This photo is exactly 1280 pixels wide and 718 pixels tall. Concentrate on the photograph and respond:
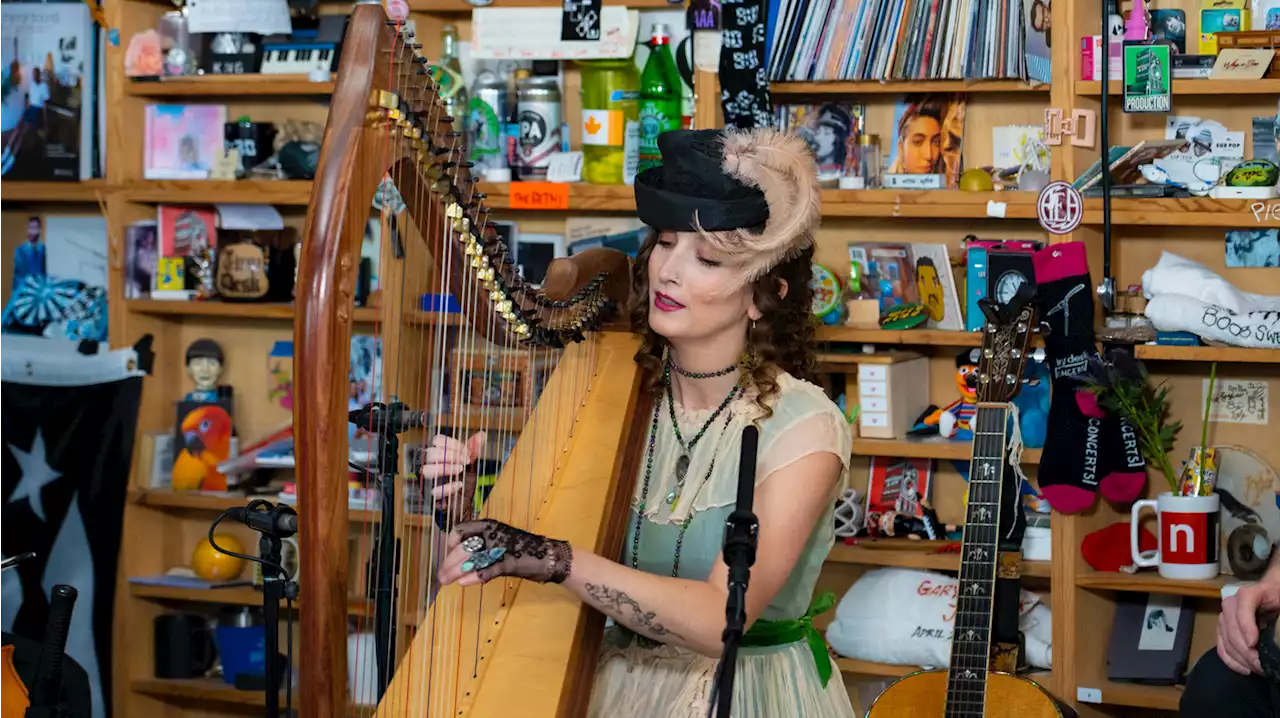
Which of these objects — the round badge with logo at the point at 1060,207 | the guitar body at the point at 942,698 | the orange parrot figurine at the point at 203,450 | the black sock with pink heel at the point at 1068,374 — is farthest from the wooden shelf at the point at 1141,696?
the orange parrot figurine at the point at 203,450

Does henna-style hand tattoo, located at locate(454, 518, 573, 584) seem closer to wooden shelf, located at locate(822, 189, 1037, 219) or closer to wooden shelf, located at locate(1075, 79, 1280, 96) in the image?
wooden shelf, located at locate(822, 189, 1037, 219)

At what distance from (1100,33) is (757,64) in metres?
0.72

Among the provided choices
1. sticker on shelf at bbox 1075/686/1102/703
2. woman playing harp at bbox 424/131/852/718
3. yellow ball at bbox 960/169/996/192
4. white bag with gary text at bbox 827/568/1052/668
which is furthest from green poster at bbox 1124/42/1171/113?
woman playing harp at bbox 424/131/852/718

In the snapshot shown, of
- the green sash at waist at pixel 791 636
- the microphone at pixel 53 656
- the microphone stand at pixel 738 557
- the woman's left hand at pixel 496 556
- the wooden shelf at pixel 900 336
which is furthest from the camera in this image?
the wooden shelf at pixel 900 336

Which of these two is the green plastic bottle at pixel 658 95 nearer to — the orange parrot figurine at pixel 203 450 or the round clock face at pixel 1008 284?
the round clock face at pixel 1008 284

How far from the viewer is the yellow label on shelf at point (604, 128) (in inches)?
128

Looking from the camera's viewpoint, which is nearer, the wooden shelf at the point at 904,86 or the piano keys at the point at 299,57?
the wooden shelf at the point at 904,86

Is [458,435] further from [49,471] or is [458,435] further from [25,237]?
[25,237]

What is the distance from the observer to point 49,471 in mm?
3580

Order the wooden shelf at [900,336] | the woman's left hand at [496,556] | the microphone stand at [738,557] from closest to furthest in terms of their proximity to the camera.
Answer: the microphone stand at [738,557] < the woman's left hand at [496,556] < the wooden shelf at [900,336]

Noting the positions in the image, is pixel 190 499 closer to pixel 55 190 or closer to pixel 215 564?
pixel 215 564

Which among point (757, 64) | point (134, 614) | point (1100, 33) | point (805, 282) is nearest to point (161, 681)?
point (134, 614)

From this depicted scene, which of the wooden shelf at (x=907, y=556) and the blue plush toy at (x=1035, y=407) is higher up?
the blue plush toy at (x=1035, y=407)

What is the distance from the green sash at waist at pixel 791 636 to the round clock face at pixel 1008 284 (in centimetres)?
126
